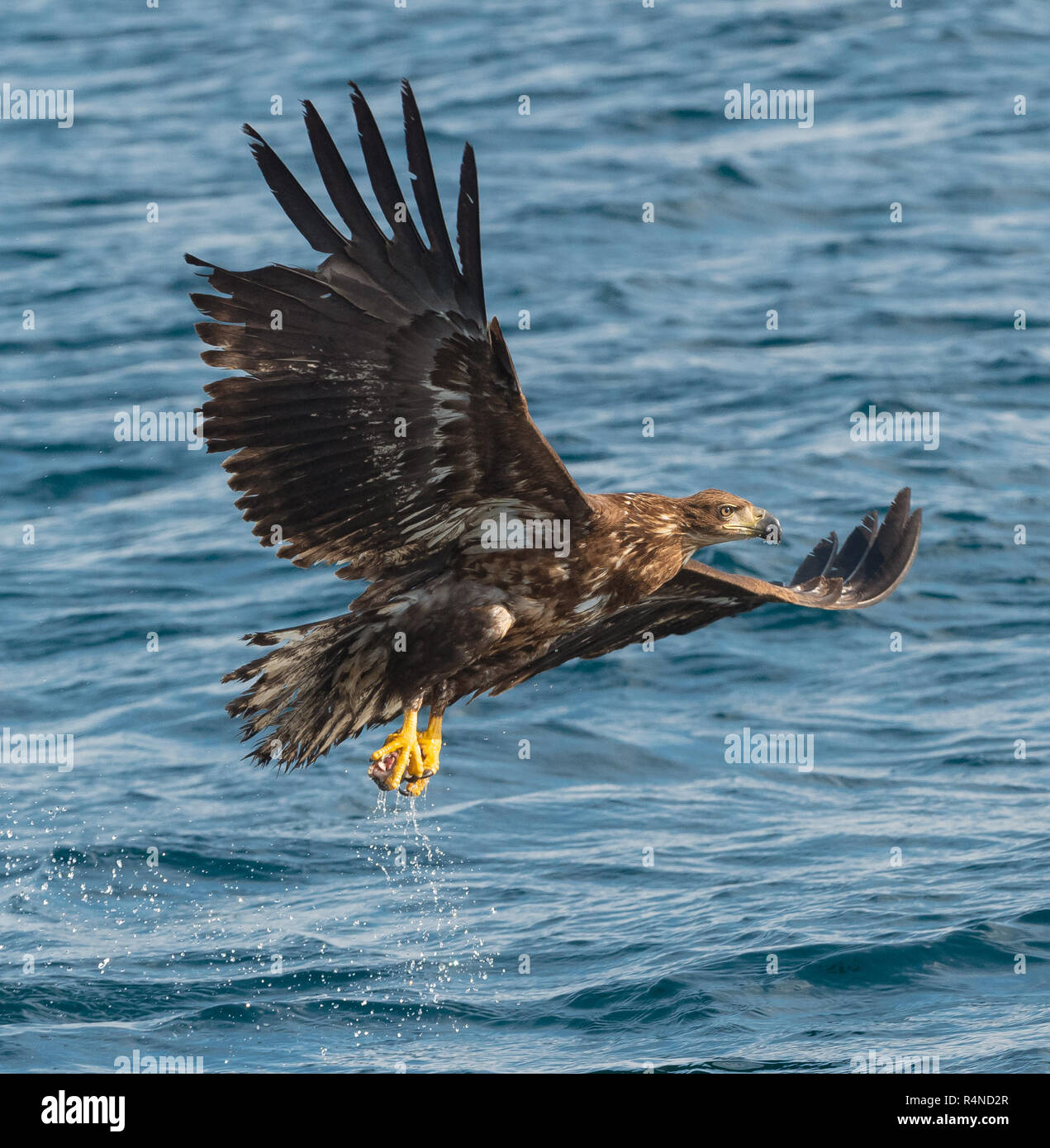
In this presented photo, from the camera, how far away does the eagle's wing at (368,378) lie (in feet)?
23.3

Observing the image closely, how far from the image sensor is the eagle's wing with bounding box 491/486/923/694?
9.67 m

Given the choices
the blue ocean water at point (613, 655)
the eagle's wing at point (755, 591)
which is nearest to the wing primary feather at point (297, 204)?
the eagle's wing at point (755, 591)

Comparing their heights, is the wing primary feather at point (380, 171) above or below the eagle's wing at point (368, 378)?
above

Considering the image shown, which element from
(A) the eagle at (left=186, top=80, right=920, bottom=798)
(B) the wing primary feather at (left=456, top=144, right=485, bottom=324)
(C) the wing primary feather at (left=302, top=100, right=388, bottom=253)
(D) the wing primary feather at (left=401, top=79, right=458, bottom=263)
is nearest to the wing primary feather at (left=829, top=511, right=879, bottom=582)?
(A) the eagle at (left=186, top=80, right=920, bottom=798)

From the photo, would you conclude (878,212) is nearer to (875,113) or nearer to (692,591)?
(875,113)

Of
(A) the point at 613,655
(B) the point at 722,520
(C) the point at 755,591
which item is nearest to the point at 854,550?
(C) the point at 755,591

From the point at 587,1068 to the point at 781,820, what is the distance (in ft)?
11.0

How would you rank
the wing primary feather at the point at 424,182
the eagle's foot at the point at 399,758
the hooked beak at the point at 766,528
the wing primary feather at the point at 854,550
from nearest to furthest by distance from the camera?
the wing primary feather at the point at 424,182 < the eagle's foot at the point at 399,758 < the hooked beak at the point at 766,528 < the wing primary feather at the point at 854,550

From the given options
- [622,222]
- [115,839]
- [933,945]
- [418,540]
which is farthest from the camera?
[622,222]

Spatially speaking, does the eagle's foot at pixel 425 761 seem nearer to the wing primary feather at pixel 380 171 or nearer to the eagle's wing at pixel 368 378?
the eagle's wing at pixel 368 378

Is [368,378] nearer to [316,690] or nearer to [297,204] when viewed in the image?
[297,204]

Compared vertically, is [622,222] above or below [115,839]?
above

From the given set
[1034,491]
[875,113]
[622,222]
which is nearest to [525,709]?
[1034,491]

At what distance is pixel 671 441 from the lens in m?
17.4
